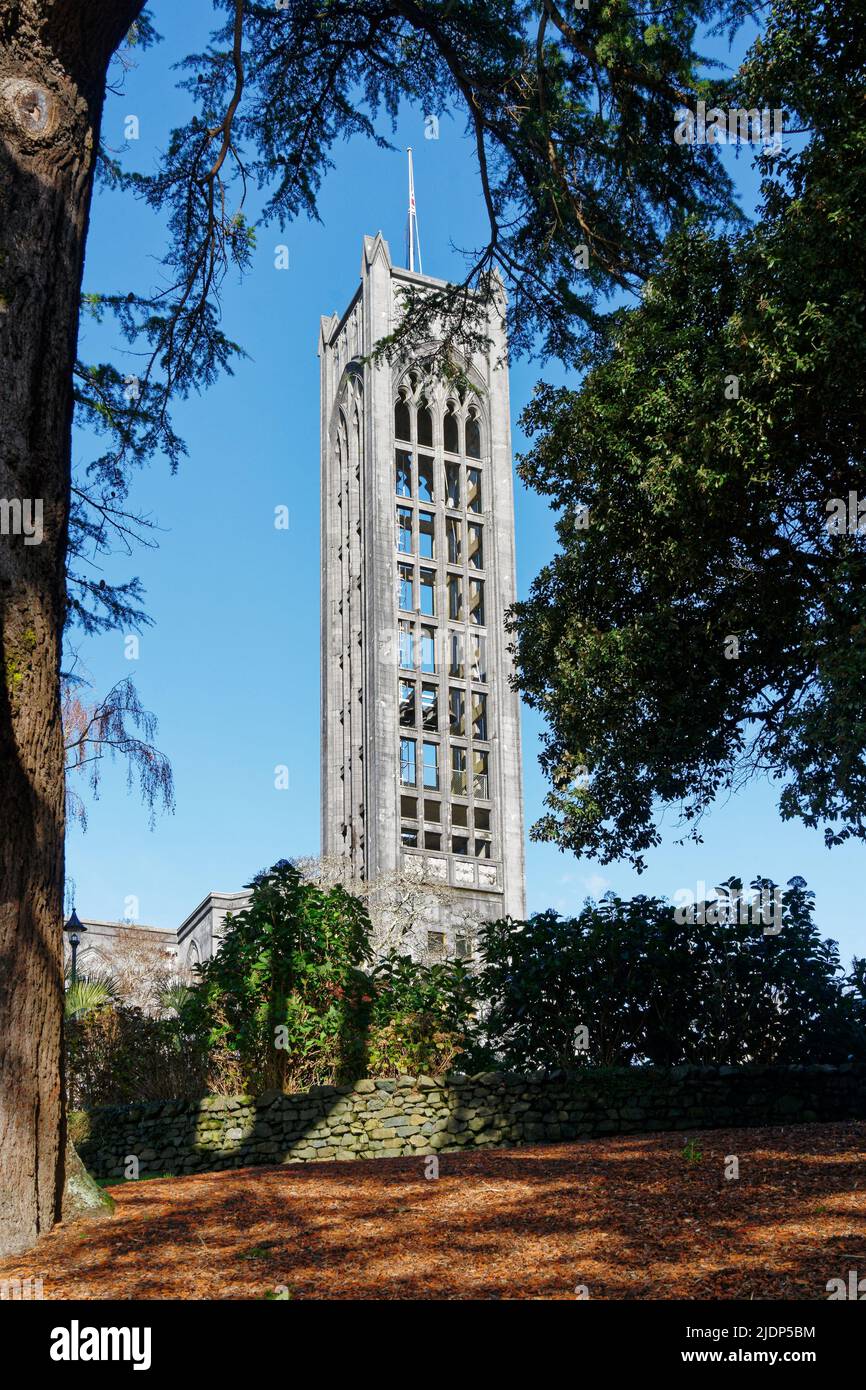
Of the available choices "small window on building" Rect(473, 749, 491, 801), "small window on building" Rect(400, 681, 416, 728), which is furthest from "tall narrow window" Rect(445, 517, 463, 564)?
"small window on building" Rect(473, 749, 491, 801)

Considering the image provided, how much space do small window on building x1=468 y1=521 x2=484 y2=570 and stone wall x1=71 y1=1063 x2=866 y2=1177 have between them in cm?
5332

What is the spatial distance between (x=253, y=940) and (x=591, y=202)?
26.7 feet

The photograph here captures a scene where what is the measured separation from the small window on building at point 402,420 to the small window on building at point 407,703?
1345 cm

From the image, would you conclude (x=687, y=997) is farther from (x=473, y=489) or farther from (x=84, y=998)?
(x=473, y=489)

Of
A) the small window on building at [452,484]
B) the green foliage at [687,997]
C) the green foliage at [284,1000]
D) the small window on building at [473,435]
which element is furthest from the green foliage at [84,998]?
the small window on building at [473,435]

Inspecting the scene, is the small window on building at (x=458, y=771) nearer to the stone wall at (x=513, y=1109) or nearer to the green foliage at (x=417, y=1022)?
the green foliage at (x=417, y=1022)

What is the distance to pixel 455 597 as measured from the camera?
209ft

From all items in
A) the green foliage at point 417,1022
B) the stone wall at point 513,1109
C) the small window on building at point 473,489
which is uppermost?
the small window on building at point 473,489

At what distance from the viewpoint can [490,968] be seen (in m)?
13.3

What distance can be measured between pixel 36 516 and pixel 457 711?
5524 centimetres

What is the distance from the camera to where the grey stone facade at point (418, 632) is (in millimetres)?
59281

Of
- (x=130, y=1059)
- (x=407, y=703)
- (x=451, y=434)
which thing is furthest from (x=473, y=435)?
(x=130, y=1059)

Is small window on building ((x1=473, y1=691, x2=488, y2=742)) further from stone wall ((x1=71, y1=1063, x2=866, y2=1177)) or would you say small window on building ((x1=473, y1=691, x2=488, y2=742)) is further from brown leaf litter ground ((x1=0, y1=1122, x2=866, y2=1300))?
brown leaf litter ground ((x1=0, y1=1122, x2=866, y2=1300))
